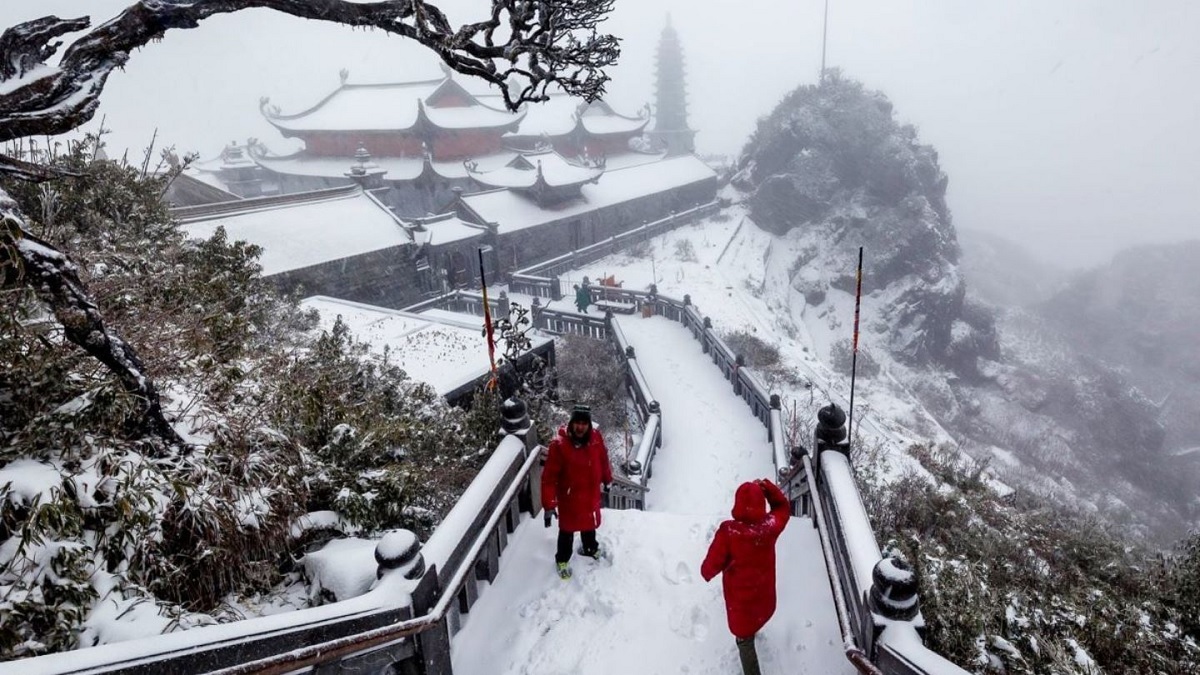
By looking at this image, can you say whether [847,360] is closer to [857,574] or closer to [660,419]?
[660,419]

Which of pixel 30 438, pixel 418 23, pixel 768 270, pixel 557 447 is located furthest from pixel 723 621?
pixel 768 270

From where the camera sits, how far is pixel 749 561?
3.48m

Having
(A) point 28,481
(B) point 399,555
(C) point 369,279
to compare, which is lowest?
(C) point 369,279

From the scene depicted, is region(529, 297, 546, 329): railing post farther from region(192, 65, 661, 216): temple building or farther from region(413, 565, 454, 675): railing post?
region(413, 565, 454, 675): railing post

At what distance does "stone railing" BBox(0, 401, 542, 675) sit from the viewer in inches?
83.5

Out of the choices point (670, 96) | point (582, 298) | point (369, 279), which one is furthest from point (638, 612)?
point (670, 96)

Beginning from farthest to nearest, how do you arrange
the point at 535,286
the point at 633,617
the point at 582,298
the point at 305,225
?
the point at 535,286 < the point at 305,225 < the point at 582,298 < the point at 633,617

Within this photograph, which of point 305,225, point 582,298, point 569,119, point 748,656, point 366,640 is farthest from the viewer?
point 569,119

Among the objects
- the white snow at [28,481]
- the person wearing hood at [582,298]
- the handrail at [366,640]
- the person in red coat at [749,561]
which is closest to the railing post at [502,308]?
the person wearing hood at [582,298]

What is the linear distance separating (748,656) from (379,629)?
212cm

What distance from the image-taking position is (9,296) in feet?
11.8

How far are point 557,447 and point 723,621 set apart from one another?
1642 mm

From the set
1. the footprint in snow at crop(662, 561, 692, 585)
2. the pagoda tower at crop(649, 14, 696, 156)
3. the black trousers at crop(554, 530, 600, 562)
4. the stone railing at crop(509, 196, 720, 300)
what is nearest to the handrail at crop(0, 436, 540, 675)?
the black trousers at crop(554, 530, 600, 562)

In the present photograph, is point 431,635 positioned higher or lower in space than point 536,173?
lower
